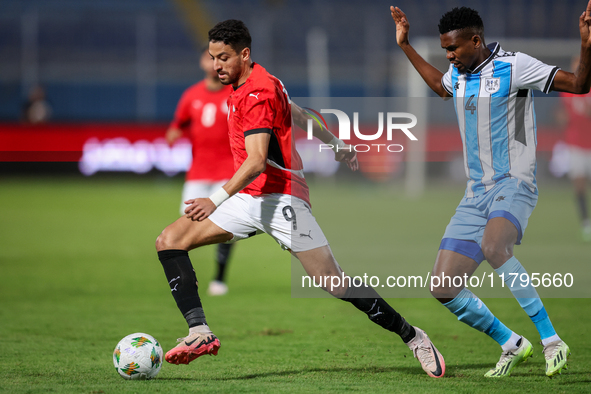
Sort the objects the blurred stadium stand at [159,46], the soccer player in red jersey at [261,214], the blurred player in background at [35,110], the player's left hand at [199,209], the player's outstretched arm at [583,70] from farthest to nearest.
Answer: the blurred stadium stand at [159,46], the blurred player in background at [35,110], the soccer player in red jersey at [261,214], the player's outstretched arm at [583,70], the player's left hand at [199,209]

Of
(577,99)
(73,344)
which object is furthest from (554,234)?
(73,344)

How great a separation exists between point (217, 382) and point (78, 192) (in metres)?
14.9

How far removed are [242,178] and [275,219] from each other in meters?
0.48

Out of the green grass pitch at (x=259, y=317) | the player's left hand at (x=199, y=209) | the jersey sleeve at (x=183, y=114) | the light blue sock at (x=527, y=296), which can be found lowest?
the green grass pitch at (x=259, y=317)

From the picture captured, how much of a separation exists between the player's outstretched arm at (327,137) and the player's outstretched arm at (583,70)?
138 cm

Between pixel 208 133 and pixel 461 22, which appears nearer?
pixel 461 22

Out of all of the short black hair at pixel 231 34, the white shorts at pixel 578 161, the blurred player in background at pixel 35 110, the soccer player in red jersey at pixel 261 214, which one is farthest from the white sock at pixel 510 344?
the blurred player in background at pixel 35 110

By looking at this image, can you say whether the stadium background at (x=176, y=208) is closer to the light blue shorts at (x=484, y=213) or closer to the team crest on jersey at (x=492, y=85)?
the light blue shorts at (x=484, y=213)

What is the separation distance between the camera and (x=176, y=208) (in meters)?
14.8

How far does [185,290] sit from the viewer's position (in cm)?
414

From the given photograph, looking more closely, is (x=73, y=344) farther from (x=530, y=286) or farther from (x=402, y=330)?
(x=530, y=286)

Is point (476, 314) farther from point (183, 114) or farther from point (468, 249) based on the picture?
point (183, 114)

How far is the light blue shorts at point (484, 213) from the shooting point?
4043mm

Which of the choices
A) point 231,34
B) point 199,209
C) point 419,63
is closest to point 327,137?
point 419,63
